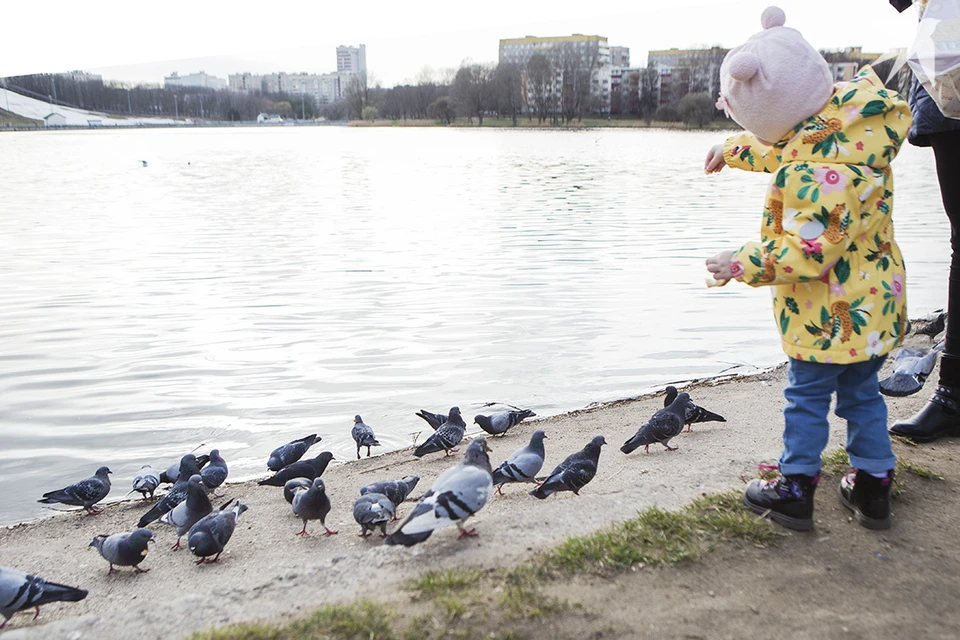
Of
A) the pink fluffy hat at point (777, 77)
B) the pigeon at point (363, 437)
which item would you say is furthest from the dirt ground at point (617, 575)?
the pink fluffy hat at point (777, 77)

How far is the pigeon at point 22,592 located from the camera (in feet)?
13.3

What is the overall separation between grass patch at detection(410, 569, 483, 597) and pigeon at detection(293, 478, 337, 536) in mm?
1698

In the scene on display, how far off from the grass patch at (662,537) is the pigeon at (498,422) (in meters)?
3.24

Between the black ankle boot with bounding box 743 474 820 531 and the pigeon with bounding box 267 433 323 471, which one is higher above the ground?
the black ankle boot with bounding box 743 474 820 531

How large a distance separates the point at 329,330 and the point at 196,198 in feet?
63.4

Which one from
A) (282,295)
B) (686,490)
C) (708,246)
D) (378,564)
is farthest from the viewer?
(708,246)

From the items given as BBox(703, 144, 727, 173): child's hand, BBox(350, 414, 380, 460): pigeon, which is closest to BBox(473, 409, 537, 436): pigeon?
BBox(350, 414, 380, 460): pigeon

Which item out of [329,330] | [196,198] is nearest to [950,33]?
[329,330]

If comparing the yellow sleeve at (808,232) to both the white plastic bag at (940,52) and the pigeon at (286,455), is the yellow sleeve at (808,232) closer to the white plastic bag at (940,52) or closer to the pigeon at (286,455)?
the white plastic bag at (940,52)

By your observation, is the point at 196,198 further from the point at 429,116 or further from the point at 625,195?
the point at 429,116

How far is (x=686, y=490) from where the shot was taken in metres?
4.21

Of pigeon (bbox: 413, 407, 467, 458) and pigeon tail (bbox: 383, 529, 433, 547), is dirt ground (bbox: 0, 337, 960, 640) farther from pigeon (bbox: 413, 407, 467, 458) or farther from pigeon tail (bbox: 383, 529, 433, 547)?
pigeon (bbox: 413, 407, 467, 458)

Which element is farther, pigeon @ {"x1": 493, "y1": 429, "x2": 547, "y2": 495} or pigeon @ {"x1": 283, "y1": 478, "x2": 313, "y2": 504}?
pigeon @ {"x1": 283, "y1": 478, "x2": 313, "y2": 504}

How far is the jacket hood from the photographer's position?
10.9ft
